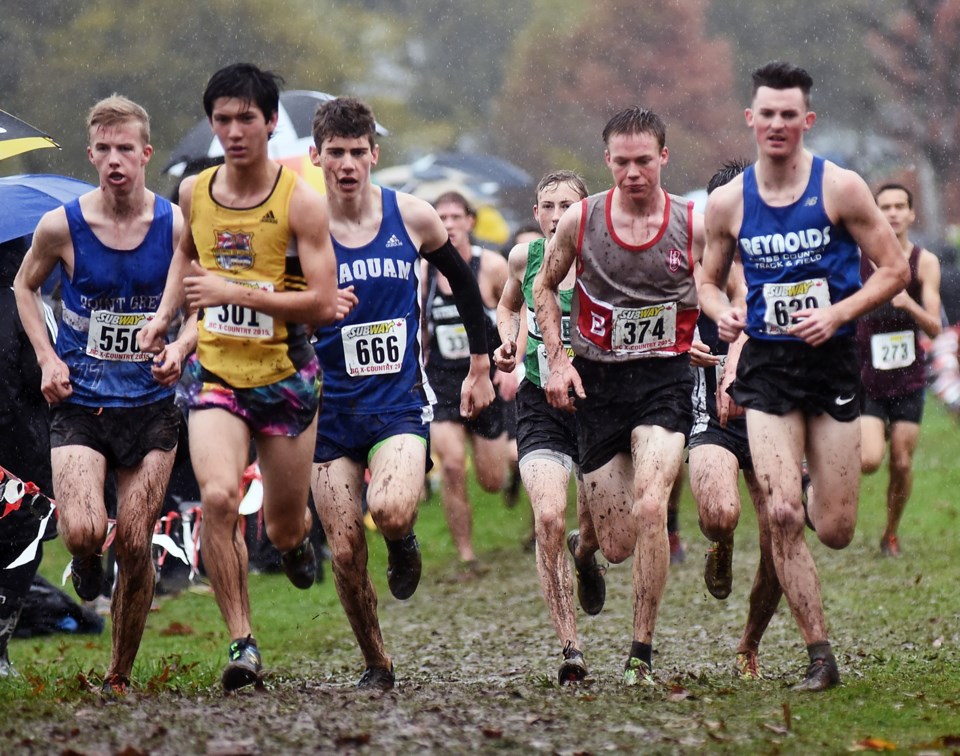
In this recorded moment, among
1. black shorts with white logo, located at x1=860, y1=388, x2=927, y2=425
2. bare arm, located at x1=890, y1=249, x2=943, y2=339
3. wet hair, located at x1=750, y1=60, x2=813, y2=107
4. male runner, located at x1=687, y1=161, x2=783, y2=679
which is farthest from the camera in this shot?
black shorts with white logo, located at x1=860, y1=388, x2=927, y2=425

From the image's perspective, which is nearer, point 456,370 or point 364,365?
point 364,365

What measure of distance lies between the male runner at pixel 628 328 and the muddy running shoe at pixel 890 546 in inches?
223

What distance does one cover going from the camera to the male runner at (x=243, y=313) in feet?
23.5

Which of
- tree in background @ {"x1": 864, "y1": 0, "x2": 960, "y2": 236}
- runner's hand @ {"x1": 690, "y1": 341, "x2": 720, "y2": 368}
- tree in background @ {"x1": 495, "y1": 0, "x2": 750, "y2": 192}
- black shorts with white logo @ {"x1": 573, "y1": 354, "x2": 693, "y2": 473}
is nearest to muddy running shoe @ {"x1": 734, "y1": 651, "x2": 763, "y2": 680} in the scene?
black shorts with white logo @ {"x1": 573, "y1": 354, "x2": 693, "y2": 473}

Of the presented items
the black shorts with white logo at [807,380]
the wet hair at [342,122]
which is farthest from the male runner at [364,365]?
the black shorts with white logo at [807,380]

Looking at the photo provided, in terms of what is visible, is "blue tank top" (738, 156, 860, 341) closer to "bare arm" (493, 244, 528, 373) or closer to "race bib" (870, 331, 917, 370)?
"bare arm" (493, 244, 528, 373)

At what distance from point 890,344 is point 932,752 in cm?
721

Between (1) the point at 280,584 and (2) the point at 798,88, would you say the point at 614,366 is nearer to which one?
(2) the point at 798,88

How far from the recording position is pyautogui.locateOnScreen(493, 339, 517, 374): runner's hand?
8.55 metres

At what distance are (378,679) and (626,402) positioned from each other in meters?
1.74

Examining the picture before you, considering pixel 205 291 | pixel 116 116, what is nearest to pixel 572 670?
pixel 205 291

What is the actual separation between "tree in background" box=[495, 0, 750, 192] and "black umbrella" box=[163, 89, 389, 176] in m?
35.8

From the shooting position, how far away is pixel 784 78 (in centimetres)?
743

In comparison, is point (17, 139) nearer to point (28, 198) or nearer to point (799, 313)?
point (28, 198)
